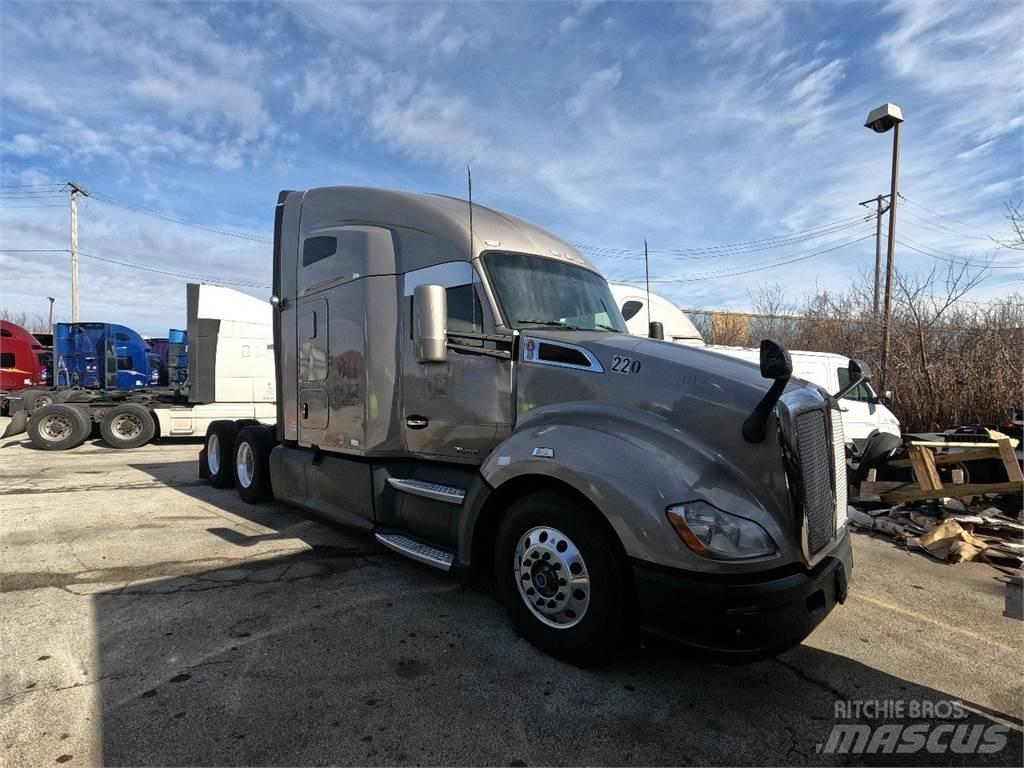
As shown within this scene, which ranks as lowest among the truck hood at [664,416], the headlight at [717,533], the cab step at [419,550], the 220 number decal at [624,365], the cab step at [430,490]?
the cab step at [419,550]

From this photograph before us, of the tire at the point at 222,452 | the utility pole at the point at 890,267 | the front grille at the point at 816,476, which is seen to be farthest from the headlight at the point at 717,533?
the utility pole at the point at 890,267

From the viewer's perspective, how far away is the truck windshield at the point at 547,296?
4163 millimetres

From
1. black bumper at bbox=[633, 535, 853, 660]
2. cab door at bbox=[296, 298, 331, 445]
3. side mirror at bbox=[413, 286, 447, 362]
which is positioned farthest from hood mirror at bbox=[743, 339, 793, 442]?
cab door at bbox=[296, 298, 331, 445]

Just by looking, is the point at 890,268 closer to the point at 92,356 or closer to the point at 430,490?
the point at 430,490

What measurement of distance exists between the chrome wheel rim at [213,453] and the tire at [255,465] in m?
0.82

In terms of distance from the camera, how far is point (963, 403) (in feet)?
37.0

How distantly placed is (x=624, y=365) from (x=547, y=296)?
1202 millimetres

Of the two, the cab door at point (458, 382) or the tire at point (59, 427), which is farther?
the tire at point (59, 427)

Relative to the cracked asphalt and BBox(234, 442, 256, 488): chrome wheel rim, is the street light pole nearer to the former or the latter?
the cracked asphalt

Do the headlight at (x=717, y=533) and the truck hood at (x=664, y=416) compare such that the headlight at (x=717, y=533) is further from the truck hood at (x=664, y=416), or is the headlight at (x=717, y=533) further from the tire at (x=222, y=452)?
the tire at (x=222, y=452)

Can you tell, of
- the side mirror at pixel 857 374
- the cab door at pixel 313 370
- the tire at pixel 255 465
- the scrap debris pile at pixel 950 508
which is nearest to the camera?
the side mirror at pixel 857 374

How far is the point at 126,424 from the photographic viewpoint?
13211 mm

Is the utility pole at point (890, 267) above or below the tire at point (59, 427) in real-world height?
above

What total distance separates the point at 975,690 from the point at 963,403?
10366mm
